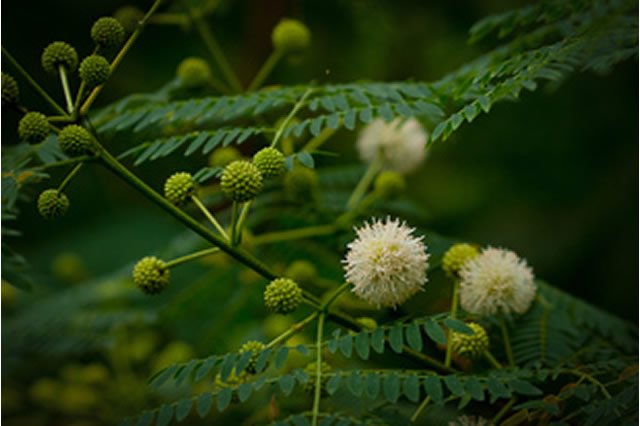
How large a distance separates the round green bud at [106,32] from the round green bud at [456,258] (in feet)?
3.28

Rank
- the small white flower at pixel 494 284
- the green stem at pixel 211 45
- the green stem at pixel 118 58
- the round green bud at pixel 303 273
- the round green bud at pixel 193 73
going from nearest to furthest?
the green stem at pixel 118 58
the small white flower at pixel 494 284
the round green bud at pixel 303 273
the round green bud at pixel 193 73
the green stem at pixel 211 45

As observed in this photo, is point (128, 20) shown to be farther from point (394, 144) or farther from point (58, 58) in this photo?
point (394, 144)

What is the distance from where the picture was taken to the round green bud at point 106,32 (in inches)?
59.1

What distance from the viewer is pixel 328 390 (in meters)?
1.29

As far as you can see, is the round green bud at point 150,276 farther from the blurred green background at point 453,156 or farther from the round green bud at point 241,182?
the blurred green background at point 453,156

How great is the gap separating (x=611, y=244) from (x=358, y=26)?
198 cm

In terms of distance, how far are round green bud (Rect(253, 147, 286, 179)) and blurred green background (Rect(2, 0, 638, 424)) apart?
1.53m

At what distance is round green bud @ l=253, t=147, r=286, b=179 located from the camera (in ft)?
4.87

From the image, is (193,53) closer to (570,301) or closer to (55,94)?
(55,94)

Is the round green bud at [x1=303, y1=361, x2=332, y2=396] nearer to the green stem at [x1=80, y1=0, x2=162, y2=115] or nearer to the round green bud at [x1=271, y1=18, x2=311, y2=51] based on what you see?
the green stem at [x1=80, y1=0, x2=162, y2=115]

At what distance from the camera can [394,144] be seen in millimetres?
2387

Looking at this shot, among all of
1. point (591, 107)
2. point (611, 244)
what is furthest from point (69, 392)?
point (591, 107)

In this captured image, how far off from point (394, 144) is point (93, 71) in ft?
4.08

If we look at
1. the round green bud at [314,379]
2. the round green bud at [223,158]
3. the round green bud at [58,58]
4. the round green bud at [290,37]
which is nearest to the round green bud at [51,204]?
the round green bud at [58,58]
